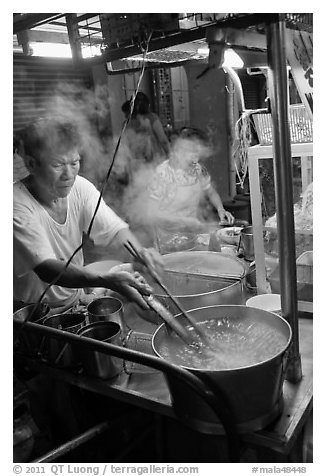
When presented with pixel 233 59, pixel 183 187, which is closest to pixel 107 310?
pixel 233 59

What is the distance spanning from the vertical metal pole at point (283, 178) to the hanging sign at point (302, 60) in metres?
0.12

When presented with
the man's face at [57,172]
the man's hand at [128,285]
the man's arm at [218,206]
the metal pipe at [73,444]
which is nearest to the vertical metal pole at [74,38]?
the man's face at [57,172]

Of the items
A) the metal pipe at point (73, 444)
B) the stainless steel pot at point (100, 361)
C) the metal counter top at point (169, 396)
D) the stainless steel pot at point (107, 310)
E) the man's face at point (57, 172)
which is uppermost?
the man's face at point (57, 172)

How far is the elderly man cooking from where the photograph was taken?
181cm

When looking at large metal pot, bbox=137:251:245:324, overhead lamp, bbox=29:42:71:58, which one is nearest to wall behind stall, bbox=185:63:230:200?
large metal pot, bbox=137:251:245:324

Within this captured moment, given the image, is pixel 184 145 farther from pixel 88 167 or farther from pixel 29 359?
pixel 29 359

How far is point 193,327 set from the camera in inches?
74.2

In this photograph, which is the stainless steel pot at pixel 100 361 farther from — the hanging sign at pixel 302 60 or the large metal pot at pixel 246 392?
the hanging sign at pixel 302 60

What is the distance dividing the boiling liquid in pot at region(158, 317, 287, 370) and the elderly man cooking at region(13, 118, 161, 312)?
0.36 metres

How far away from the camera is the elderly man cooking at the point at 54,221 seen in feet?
5.92

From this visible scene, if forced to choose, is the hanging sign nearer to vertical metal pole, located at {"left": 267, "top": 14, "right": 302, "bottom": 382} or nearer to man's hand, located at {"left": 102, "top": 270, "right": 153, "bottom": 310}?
vertical metal pole, located at {"left": 267, "top": 14, "right": 302, "bottom": 382}

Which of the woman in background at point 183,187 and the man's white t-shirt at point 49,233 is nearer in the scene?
the man's white t-shirt at point 49,233

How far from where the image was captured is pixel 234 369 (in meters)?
1.44

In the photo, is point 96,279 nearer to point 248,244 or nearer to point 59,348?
point 59,348
